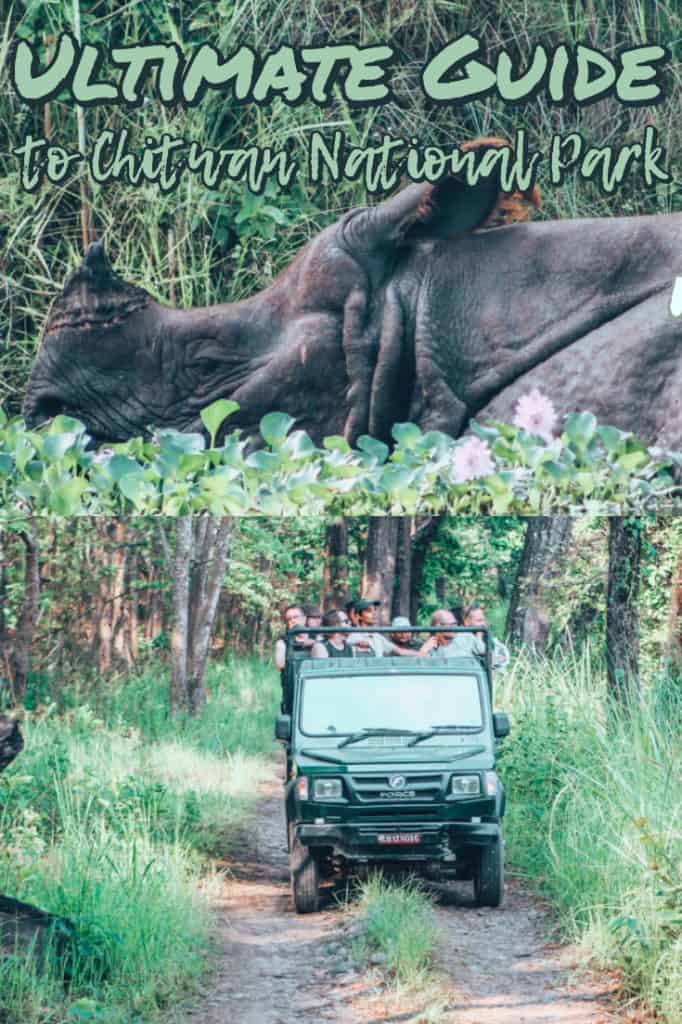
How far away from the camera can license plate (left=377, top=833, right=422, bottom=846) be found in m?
5.13

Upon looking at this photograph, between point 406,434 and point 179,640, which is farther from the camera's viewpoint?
point 406,434

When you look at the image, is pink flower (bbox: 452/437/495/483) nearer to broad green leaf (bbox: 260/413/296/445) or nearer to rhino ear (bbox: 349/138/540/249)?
broad green leaf (bbox: 260/413/296/445)

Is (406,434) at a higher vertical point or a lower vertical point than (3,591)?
higher

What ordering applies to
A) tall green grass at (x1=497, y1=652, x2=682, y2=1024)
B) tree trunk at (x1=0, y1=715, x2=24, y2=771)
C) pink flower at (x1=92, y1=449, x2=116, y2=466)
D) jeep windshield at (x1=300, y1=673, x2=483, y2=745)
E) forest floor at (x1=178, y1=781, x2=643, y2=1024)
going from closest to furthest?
1. tree trunk at (x1=0, y1=715, x2=24, y2=771)
2. forest floor at (x1=178, y1=781, x2=643, y2=1024)
3. tall green grass at (x1=497, y1=652, x2=682, y2=1024)
4. jeep windshield at (x1=300, y1=673, x2=483, y2=745)
5. pink flower at (x1=92, y1=449, x2=116, y2=466)

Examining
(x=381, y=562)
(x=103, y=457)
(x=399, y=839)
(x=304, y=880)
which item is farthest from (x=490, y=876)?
(x=103, y=457)

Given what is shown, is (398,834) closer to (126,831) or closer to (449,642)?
(449,642)

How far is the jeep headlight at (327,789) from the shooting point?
5.28 metres

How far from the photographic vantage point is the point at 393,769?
5.34 m

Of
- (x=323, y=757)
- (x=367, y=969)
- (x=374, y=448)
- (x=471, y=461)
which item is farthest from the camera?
(x=374, y=448)

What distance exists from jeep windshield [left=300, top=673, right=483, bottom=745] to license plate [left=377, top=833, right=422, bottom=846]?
1.34ft

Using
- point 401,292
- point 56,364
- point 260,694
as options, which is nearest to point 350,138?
point 401,292

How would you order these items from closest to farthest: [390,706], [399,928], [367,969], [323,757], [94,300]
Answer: [367,969]
[399,928]
[323,757]
[390,706]
[94,300]

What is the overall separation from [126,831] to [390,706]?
44.4 inches

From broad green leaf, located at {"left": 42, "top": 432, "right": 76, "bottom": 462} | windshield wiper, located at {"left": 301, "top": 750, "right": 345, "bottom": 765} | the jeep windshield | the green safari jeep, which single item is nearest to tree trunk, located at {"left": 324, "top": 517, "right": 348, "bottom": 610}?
the green safari jeep
